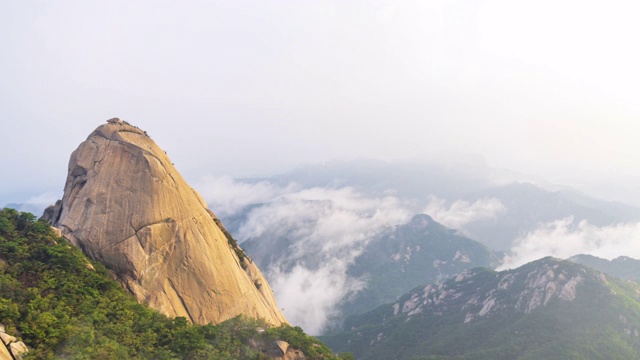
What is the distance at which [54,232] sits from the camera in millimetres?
49344

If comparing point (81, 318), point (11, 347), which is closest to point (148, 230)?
point (81, 318)

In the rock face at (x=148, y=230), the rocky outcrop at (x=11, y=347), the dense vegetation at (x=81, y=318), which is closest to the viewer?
the rocky outcrop at (x=11, y=347)

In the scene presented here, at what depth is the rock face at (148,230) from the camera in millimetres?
51656

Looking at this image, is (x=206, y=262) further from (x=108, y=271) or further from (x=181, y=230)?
(x=108, y=271)

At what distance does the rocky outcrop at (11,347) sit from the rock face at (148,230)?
18.3 meters

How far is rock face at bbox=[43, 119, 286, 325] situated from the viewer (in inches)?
2034

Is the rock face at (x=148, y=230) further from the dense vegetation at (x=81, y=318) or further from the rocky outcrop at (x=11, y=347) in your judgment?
the rocky outcrop at (x=11, y=347)

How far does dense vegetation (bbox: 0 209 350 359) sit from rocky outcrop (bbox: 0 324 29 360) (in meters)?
0.79

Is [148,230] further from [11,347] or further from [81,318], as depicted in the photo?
[11,347]

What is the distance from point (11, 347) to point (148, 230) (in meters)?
23.0

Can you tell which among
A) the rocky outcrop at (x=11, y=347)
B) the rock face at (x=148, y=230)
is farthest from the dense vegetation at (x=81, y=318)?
the rock face at (x=148, y=230)

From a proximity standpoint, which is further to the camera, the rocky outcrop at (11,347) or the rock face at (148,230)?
the rock face at (148,230)

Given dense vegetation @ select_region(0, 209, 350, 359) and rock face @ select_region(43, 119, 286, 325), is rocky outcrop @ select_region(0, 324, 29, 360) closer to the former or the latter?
dense vegetation @ select_region(0, 209, 350, 359)

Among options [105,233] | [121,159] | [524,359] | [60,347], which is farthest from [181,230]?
[524,359]
